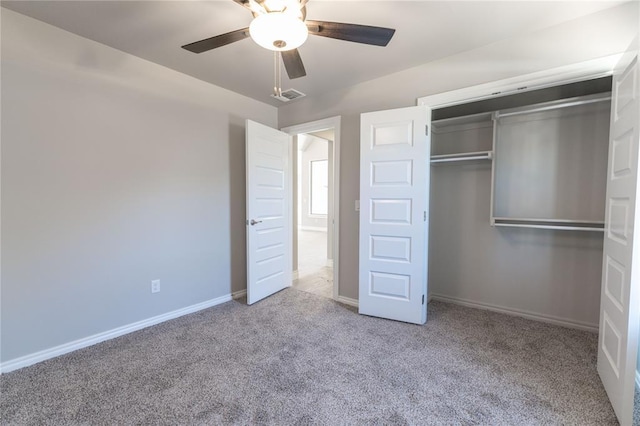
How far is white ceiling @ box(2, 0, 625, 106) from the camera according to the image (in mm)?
1843

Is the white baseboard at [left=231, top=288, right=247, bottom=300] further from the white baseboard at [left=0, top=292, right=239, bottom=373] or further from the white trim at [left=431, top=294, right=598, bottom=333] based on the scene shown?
the white trim at [left=431, top=294, right=598, bottom=333]

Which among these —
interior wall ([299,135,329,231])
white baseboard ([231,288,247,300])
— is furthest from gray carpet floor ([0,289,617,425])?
interior wall ([299,135,329,231])

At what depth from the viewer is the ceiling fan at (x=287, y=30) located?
53.3 inches

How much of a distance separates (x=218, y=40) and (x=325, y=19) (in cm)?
79

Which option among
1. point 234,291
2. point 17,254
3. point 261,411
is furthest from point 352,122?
point 17,254

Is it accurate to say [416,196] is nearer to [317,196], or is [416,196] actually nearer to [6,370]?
[6,370]

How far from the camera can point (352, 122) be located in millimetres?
3168

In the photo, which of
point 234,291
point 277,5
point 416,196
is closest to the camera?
point 277,5

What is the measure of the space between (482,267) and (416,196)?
1.29m

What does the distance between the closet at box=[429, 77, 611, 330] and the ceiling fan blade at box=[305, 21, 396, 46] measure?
158 centimetres

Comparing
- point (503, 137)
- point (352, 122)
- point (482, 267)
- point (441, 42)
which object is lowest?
point (482, 267)

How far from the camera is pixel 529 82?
217 cm

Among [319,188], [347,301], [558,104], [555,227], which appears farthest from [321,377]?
Answer: [319,188]

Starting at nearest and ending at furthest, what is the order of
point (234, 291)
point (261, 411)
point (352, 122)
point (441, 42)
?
1. point (261, 411)
2. point (441, 42)
3. point (352, 122)
4. point (234, 291)
